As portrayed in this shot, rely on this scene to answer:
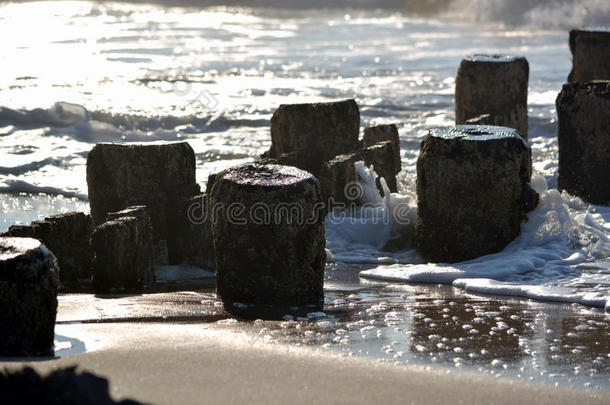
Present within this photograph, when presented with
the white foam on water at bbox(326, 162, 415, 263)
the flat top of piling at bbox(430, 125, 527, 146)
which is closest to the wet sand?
the flat top of piling at bbox(430, 125, 527, 146)

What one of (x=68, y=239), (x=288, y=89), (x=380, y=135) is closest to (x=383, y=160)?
(x=380, y=135)

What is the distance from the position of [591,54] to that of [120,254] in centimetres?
678

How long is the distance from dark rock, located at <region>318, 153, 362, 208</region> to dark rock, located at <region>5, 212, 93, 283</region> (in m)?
2.34

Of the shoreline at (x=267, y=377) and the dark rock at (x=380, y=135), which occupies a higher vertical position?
the dark rock at (x=380, y=135)

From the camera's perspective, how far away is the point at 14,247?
4250 mm

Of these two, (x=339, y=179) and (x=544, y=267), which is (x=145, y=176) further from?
(x=544, y=267)

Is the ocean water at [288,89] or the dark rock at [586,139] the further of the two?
the dark rock at [586,139]

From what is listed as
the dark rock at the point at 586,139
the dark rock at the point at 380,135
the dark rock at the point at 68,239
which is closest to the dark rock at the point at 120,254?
the dark rock at the point at 68,239

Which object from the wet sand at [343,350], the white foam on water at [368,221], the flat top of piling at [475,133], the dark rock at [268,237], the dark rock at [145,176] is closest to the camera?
the wet sand at [343,350]

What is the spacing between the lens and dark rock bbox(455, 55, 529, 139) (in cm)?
1009

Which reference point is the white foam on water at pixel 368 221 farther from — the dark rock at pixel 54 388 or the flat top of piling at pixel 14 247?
the dark rock at pixel 54 388

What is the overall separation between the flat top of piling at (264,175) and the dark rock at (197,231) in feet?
3.80

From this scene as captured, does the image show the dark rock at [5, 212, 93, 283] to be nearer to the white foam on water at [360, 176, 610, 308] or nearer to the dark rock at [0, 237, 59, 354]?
the white foam on water at [360, 176, 610, 308]

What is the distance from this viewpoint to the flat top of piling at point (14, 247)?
418 centimetres
